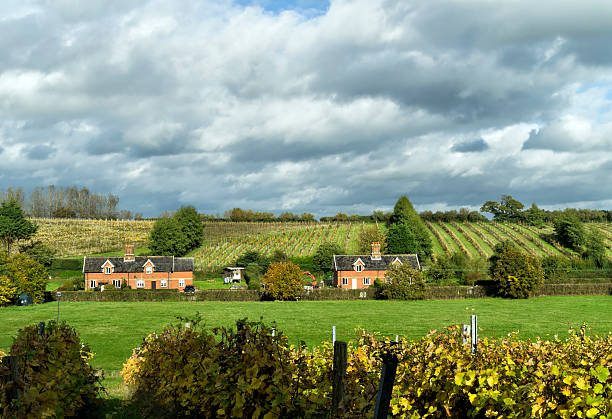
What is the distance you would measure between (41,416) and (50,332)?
151 inches

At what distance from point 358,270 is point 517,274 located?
23.1 m

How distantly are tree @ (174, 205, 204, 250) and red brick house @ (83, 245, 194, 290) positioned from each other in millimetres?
24635

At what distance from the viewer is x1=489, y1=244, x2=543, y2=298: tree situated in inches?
2179

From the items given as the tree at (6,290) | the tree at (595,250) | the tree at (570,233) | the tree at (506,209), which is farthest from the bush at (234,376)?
the tree at (506,209)

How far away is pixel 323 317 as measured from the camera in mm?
40062

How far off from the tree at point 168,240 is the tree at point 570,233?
76.7 metres

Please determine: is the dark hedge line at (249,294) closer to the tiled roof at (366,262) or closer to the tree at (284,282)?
the tree at (284,282)

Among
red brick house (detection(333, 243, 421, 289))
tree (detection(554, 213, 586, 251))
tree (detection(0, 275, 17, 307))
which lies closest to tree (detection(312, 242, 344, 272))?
red brick house (detection(333, 243, 421, 289))

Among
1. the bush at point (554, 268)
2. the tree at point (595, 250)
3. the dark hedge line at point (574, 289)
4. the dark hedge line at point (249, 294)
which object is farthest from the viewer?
the tree at point (595, 250)

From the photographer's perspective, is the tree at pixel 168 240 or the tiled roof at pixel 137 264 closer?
the tiled roof at pixel 137 264

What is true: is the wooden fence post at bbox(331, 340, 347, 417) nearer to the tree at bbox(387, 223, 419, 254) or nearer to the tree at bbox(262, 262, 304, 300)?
the tree at bbox(262, 262, 304, 300)

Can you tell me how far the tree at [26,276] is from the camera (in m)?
49.3

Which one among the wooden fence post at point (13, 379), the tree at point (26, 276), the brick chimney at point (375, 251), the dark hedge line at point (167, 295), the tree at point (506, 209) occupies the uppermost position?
the tree at point (506, 209)

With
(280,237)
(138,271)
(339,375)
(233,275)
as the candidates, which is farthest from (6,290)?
(280,237)
